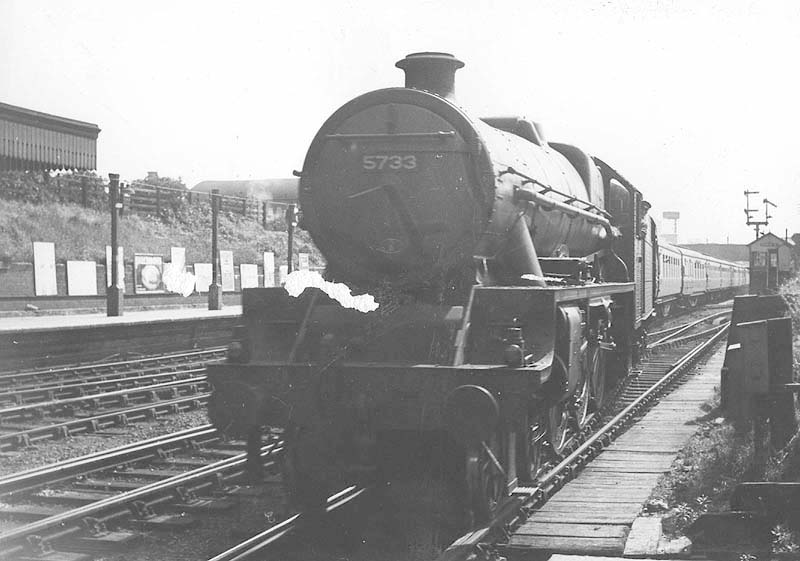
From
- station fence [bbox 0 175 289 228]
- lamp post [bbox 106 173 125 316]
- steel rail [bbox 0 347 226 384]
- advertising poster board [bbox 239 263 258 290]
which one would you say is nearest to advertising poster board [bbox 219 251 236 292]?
advertising poster board [bbox 239 263 258 290]

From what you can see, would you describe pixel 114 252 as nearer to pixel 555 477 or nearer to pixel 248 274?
pixel 248 274

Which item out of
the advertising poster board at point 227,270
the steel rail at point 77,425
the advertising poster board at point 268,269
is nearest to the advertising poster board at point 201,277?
the advertising poster board at point 227,270

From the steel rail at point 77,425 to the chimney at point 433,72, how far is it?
4077 mm

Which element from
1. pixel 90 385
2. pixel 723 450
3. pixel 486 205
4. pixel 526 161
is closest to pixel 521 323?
pixel 486 205

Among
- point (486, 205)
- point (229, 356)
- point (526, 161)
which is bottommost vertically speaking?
point (229, 356)

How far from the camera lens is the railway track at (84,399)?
993cm

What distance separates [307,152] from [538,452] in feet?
9.95

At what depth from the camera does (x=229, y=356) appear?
6.32m

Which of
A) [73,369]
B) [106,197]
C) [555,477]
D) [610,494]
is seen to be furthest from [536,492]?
[106,197]

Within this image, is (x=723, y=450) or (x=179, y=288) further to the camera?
(x=179, y=288)

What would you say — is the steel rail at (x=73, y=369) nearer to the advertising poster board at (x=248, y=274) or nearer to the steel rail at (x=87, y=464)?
the steel rail at (x=87, y=464)

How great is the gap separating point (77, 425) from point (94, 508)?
402cm

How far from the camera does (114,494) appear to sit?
280 inches

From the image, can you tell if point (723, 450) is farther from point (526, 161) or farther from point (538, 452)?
point (526, 161)
